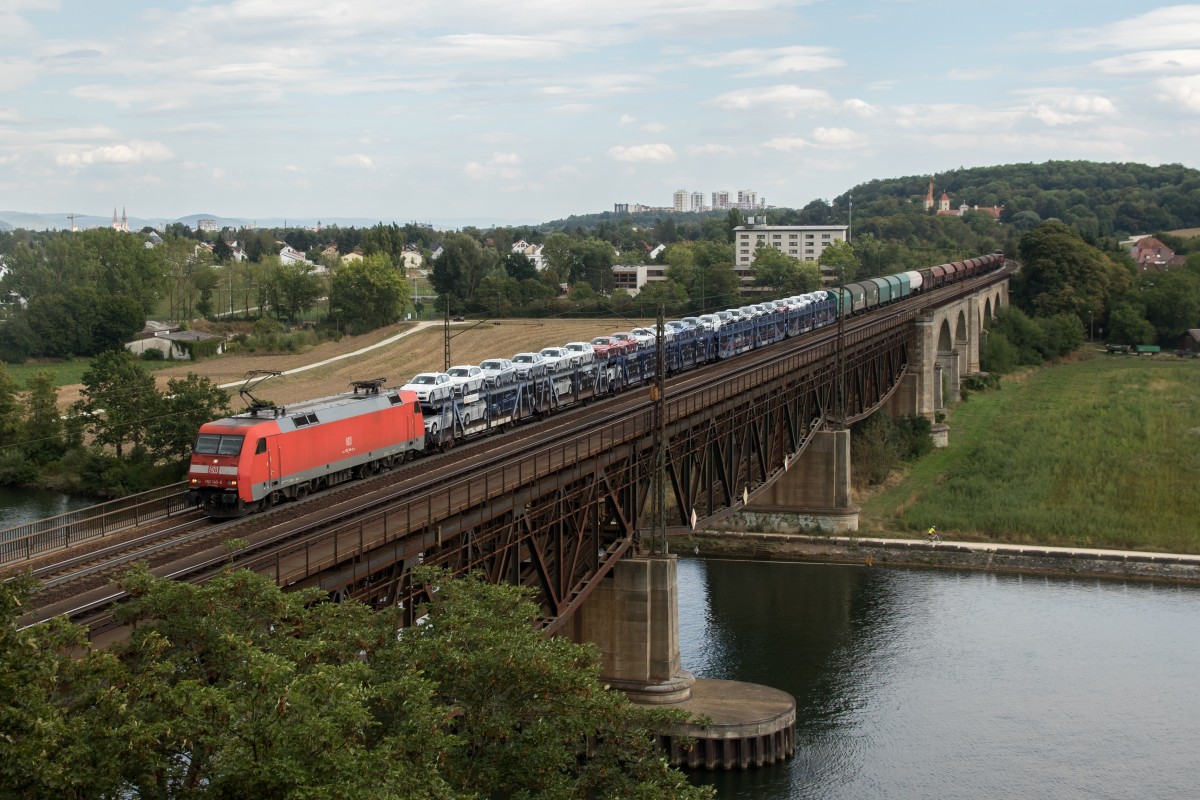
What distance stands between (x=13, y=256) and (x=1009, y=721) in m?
136

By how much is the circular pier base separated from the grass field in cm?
3128

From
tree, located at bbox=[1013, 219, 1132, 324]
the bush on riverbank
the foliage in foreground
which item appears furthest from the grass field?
the foliage in foreground

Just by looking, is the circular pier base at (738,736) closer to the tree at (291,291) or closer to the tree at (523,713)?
the tree at (523,713)

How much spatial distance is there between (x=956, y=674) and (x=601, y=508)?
16.1 m

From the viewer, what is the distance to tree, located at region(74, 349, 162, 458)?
78.9m

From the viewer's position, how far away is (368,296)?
461 ft

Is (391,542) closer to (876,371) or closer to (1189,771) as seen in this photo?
(1189,771)

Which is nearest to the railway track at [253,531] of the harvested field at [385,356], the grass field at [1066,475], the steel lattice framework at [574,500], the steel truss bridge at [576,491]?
the steel truss bridge at [576,491]

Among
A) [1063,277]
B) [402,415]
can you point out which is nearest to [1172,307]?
[1063,277]

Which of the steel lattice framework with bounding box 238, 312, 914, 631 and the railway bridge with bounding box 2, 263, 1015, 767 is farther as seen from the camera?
the railway bridge with bounding box 2, 263, 1015, 767

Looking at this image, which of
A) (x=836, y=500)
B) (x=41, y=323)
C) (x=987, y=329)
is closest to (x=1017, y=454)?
(x=836, y=500)

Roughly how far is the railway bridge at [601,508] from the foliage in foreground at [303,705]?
4361mm

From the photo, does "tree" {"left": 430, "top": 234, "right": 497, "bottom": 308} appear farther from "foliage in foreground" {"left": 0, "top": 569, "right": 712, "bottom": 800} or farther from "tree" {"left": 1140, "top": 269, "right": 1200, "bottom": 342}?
"foliage in foreground" {"left": 0, "top": 569, "right": 712, "bottom": 800}

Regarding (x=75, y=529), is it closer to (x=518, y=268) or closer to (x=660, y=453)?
(x=660, y=453)
